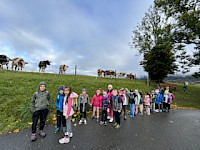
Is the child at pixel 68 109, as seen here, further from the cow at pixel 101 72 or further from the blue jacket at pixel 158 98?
the cow at pixel 101 72

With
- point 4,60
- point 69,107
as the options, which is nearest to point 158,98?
point 69,107

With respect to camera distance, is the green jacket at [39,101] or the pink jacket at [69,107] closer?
the green jacket at [39,101]

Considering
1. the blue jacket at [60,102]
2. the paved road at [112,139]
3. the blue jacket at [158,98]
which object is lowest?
the paved road at [112,139]

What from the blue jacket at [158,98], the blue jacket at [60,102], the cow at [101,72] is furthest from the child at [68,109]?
Answer: the cow at [101,72]

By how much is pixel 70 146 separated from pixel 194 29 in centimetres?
1787

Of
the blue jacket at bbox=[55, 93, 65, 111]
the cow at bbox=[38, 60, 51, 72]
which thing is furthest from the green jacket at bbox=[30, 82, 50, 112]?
the cow at bbox=[38, 60, 51, 72]

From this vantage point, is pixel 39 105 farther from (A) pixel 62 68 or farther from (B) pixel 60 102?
(A) pixel 62 68

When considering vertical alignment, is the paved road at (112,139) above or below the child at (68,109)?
below

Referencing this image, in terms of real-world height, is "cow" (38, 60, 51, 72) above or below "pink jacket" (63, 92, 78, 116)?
above

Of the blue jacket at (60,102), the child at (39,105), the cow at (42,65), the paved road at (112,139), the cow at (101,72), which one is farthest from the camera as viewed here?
the cow at (101,72)

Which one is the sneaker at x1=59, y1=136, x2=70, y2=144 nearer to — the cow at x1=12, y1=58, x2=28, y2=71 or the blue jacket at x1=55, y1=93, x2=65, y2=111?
the blue jacket at x1=55, y1=93, x2=65, y2=111

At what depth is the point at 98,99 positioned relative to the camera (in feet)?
17.4

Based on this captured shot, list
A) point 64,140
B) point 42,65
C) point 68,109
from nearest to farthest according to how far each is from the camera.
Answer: point 64,140 → point 68,109 → point 42,65

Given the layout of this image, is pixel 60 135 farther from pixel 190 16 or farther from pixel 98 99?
pixel 190 16
